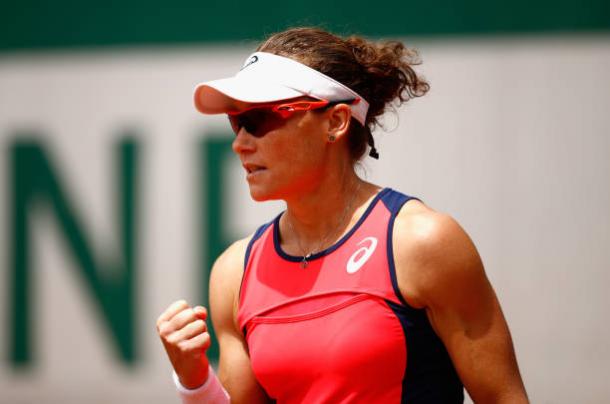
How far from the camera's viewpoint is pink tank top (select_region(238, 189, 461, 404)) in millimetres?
1863

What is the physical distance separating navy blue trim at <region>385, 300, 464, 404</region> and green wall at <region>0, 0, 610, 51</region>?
104 inches

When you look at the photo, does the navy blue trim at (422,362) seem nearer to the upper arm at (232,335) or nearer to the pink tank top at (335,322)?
the pink tank top at (335,322)

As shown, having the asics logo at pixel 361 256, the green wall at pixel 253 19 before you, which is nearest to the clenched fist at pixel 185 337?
the asics logo at pixel 361 256

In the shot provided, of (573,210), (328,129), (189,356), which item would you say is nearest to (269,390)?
(189,356)

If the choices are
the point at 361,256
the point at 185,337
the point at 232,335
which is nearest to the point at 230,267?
the point at 232,335

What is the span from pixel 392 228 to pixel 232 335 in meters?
0.52

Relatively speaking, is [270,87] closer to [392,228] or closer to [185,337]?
[392,228]

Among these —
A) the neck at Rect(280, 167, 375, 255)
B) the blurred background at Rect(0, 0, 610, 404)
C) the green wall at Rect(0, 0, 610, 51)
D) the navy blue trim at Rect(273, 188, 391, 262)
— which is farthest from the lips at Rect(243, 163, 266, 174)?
the green wall at Rect(0, 0, 610, 51)

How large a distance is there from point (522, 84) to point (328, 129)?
2372mm

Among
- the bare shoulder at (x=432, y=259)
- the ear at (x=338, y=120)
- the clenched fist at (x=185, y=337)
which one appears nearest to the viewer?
the bare shoulder at (x=432, y=259)

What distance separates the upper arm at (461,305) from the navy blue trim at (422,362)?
3 centimetres

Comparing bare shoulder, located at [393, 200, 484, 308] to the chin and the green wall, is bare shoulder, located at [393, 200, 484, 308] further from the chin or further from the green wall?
the green wall

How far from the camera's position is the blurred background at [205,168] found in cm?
408

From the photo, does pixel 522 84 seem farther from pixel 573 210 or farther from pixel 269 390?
pixel 269 390
